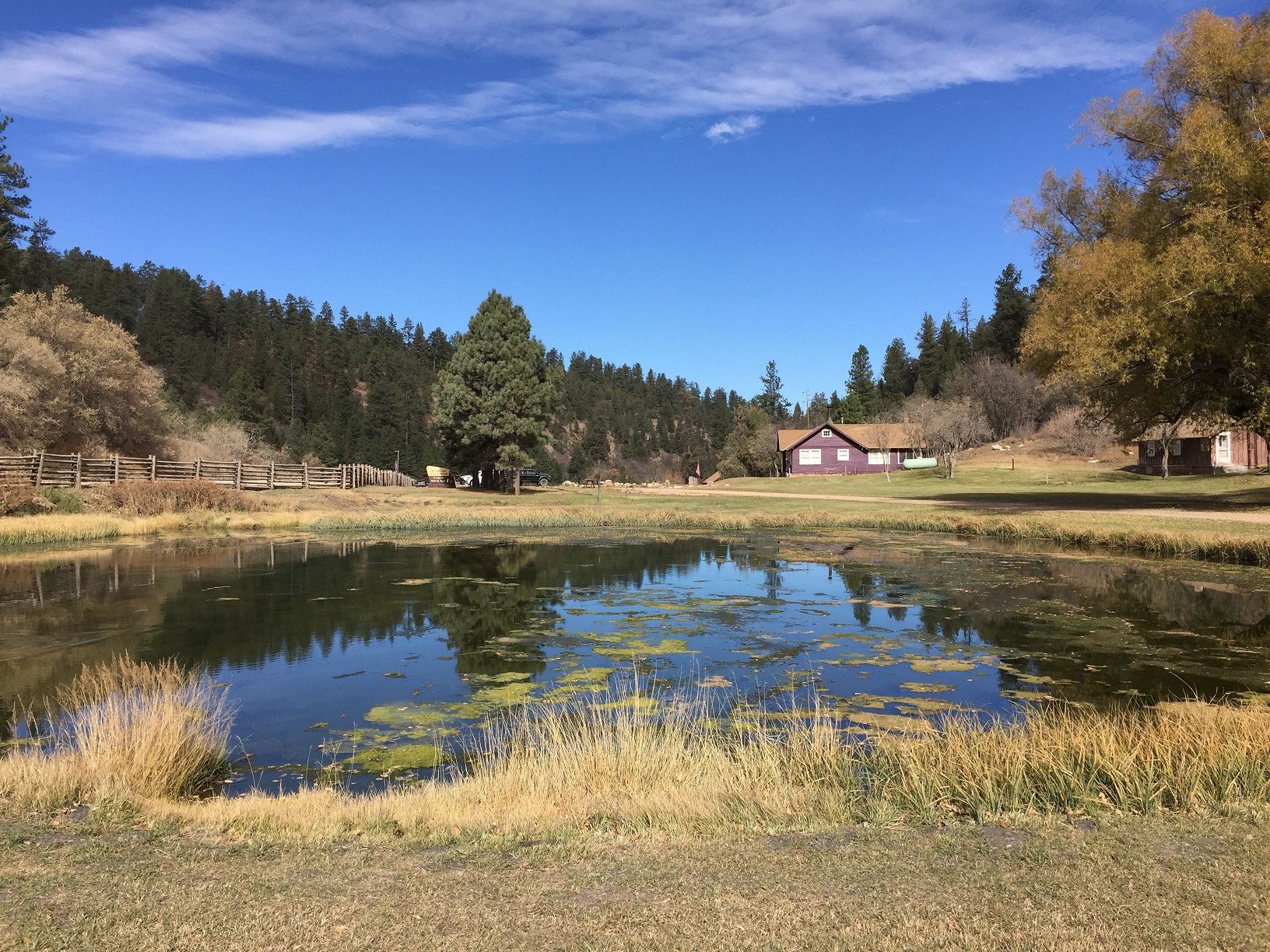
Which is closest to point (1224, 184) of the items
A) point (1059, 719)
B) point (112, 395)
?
point (1059, 719)

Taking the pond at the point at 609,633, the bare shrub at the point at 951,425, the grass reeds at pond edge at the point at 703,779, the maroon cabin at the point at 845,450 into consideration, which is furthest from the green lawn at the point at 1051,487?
the grass reeds at pond edge at the point at 703,779

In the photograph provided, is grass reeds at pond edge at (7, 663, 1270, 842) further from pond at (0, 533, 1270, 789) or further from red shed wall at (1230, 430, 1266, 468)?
red shed wall at (1230, 430, 1266, 468)

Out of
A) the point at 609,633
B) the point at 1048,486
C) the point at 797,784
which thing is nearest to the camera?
the point at 797,784

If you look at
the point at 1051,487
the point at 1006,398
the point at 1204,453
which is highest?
the point at 1006,398

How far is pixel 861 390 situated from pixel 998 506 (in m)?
85.4

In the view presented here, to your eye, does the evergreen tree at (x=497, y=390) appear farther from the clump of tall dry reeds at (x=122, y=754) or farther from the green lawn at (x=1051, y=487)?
the clump of tall dry reeds at (x=122, y=754)

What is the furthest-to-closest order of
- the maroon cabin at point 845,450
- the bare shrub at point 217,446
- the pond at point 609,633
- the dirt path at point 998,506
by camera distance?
the maroon cabin at point 845,450 → the bare shrub at point 217,446 → the dirt path at point 998,506 → the pond at point 609,633

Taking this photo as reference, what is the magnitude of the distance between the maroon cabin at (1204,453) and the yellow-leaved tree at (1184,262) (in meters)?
26.0

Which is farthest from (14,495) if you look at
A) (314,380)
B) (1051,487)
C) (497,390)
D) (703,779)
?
(314,380)

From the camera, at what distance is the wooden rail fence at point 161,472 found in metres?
38.8

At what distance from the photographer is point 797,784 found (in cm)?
768

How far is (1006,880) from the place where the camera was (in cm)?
528

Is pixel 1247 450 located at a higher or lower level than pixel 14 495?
higher

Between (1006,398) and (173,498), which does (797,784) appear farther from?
(1006,398)
